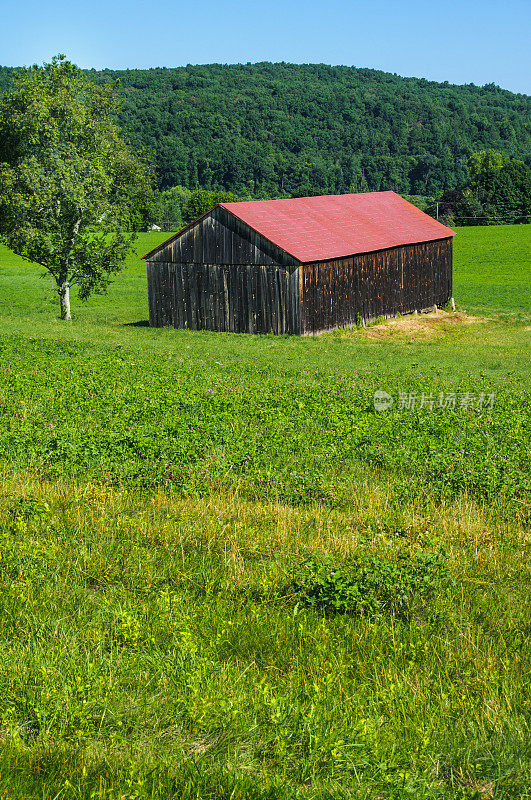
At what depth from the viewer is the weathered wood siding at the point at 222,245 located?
33.3 meters

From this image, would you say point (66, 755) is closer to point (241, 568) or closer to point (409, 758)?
point (409, 758)

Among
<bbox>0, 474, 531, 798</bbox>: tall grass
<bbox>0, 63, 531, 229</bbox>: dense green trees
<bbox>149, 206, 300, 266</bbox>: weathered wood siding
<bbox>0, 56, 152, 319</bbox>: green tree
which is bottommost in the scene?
<bbox>0, 474, 531, 798</bbox>: tall grass

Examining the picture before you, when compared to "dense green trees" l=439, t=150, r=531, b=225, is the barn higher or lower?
lower

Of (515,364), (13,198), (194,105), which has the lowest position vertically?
(515,364)

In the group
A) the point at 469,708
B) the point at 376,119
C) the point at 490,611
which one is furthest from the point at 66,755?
the point at 376,119

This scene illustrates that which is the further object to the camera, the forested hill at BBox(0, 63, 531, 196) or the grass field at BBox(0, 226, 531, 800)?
the forested hill at BBox(0, 63, 531, 196)

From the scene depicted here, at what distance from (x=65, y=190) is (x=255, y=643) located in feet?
103

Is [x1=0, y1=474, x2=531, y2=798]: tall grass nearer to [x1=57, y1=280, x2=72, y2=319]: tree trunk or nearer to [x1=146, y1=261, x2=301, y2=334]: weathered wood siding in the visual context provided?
[x1=146, y1=261, x2=301, y2=334]: weathered wood siding

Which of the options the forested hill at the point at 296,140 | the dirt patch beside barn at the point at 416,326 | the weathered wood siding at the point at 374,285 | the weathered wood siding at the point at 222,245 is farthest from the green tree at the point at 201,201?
the weathered wood siding at the point at 222,245

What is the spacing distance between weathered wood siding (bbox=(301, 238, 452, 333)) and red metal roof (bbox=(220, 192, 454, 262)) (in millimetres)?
564

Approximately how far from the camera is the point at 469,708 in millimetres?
4820

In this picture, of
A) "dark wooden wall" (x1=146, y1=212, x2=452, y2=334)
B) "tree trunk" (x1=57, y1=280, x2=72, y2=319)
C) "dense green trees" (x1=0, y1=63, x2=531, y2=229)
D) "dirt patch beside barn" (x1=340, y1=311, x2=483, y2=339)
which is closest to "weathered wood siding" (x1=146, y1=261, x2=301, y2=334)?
"dark wooden wall" (x1=146, y1=212, x2=452, y2=334)

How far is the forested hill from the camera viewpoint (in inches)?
6019

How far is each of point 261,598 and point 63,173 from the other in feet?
102
